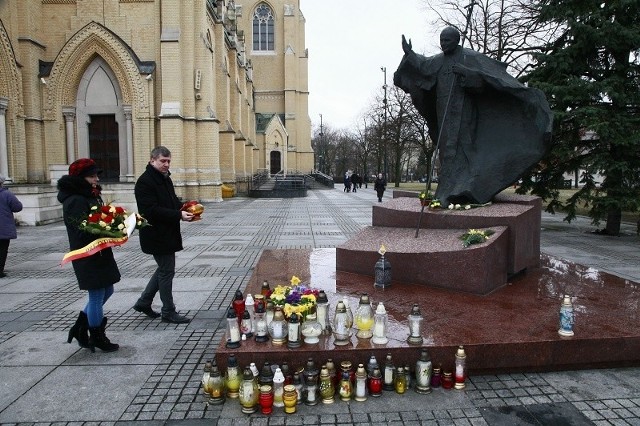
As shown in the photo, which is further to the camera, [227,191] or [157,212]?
[227,191]

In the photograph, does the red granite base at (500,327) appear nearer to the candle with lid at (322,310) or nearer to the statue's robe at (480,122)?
the candle with lid at (322,310)

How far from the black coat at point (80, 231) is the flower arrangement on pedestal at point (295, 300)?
67.1 inches

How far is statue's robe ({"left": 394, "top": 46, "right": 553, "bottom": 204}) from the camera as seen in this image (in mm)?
7457

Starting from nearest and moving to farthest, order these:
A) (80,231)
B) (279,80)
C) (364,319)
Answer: (364,319) → (80,231) → (279,80)

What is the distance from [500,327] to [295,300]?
2050 mm

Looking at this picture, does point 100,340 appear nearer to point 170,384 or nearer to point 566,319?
point 170,384

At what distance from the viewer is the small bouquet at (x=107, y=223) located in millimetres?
4488

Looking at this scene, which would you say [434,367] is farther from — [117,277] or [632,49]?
[632,49]

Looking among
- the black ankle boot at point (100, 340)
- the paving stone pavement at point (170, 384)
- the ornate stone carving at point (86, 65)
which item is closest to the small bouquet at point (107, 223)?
the black ankle boot at point (100, 340)

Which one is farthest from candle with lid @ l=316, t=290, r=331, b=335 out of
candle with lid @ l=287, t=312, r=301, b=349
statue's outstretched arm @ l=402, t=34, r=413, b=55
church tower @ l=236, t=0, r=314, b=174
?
church tower @ l=236, t=0, r=314, b=174

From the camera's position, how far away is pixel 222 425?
11.7 feet

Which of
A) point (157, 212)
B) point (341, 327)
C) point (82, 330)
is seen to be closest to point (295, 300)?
point (341, 327)

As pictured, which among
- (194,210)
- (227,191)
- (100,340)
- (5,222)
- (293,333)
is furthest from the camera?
(227,191)

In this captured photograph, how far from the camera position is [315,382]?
3887 millimetres
